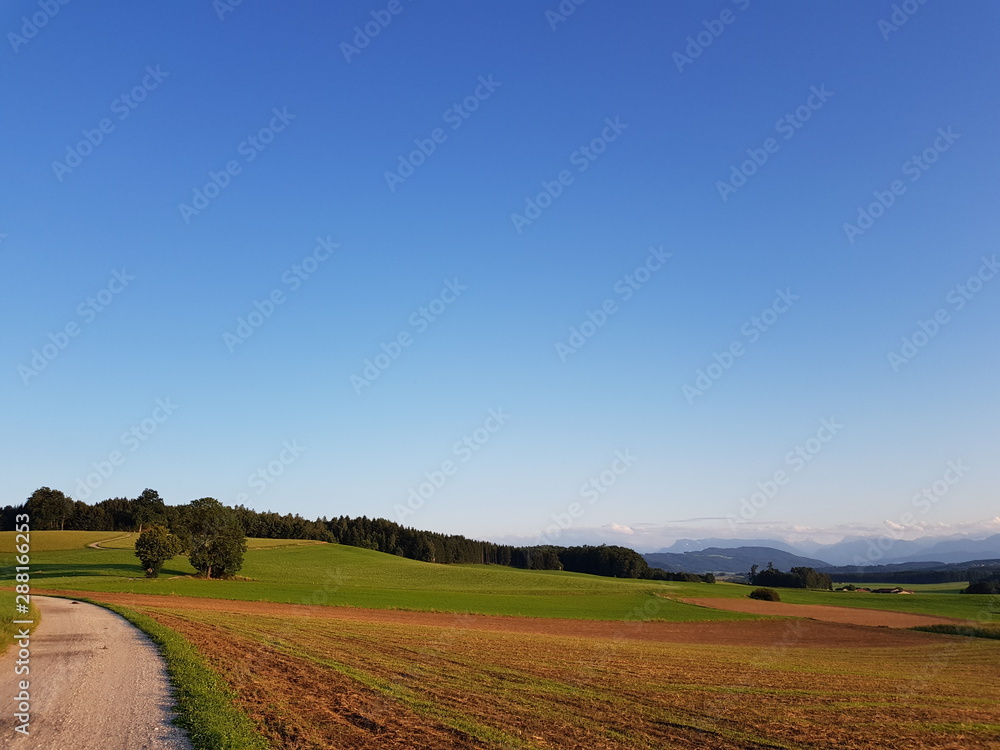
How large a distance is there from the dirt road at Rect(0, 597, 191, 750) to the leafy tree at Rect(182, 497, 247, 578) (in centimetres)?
5525

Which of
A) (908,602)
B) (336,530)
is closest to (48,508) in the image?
(336,530)

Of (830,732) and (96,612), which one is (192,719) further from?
(96,612)

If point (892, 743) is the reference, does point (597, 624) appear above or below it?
below

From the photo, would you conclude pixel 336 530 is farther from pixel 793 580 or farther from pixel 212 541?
pixel 793 580

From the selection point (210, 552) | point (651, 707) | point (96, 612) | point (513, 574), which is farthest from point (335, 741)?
point (513, 574)

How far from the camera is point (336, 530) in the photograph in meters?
173

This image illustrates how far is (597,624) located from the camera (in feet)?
173

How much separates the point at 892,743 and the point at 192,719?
15.2m

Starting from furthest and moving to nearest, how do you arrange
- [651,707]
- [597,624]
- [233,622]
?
[597,624], [233,622], [651,707]

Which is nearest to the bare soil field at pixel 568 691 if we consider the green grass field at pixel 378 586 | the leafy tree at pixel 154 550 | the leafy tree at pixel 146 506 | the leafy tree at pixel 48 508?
the green grass field at pixel 378 586

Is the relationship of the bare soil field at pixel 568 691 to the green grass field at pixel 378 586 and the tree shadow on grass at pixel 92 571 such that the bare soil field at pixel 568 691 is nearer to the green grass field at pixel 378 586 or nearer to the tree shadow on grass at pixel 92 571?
the green grass field at pixel 378 586

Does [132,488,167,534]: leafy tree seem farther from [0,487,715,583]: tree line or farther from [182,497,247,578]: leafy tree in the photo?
[182,497,247,578]: leafy tree

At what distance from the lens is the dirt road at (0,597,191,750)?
11156mm

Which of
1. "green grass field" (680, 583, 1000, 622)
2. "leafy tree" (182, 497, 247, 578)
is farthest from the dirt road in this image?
"green grass field" (680, 583, 1000, 622)
